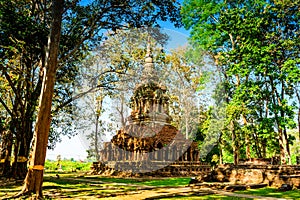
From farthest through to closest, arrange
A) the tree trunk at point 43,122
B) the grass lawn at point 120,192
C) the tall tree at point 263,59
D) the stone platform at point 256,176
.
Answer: the tall tree at point 263,59, the stone platform at point 256,176, the grass lawn at point 120,192, the tree trunk at point 43,122

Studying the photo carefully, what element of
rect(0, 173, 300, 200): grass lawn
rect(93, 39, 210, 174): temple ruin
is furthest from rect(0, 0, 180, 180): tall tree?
rect(93, 39, 210, 174): temple ruin

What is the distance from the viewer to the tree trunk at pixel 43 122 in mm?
8820

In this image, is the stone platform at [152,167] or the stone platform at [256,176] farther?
the stone platform at [152,167]

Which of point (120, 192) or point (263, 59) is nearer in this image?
point (120, 192)

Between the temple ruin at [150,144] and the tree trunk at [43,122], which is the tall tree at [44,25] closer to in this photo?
the tree trunk at [43,122]

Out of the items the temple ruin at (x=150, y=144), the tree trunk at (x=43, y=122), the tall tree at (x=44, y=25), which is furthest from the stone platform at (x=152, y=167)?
the tree trunk at (x=43, y=122)

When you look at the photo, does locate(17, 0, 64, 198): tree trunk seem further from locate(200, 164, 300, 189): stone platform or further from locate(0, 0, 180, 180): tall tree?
locate(200, 164, 300, 189): stone platform

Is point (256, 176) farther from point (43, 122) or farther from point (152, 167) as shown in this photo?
point (152, 167)

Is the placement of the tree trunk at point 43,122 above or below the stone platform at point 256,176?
above

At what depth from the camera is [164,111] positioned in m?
27.2

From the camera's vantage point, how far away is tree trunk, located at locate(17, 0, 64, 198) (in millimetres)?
8820

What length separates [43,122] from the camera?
9.32m

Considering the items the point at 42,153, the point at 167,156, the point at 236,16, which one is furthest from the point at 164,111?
the point at 42,153

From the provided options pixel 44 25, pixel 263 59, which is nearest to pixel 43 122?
pixel 44 25
